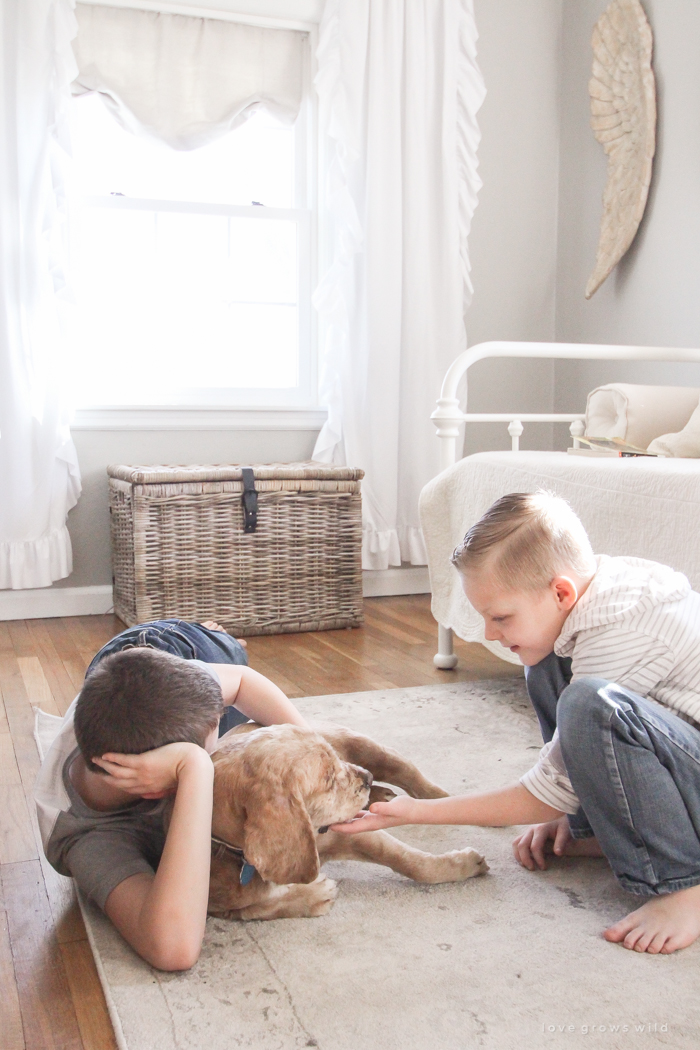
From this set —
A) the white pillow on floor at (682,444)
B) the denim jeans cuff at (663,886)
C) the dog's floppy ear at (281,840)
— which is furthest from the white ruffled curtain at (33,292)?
the denim jeans cuff at (663,886)

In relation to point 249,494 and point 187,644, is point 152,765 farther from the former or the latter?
point 249,494

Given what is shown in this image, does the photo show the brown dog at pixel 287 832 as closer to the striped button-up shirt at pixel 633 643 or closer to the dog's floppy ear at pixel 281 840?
the dog's floppy ear at pixel 281 840

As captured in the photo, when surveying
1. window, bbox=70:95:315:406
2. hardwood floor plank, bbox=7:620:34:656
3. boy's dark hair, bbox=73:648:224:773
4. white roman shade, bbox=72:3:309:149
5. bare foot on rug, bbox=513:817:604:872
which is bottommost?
hardwood floor plank, bbox=7:620:34:656

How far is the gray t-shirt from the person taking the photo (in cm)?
112

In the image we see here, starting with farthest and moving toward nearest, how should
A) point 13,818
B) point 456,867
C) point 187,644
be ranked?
1. point 13,818
2. point 187,644
3. point 456,867

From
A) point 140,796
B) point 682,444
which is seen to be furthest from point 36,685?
point 682,444

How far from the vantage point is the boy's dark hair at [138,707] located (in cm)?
101

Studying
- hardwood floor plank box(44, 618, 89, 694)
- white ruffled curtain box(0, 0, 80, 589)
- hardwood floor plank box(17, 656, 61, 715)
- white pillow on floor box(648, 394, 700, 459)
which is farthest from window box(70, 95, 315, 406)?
white pillow on floor box(648, 394, 700, 459)

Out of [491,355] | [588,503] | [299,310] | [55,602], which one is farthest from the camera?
[299,310]

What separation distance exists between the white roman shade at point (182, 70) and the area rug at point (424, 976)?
2.50m

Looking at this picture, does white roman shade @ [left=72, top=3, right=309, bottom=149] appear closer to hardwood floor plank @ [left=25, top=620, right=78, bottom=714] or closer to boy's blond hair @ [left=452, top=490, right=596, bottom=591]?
hardwood floor plank @ [left=25, top=620, right=78, bottom=714]

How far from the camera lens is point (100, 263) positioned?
304 cm

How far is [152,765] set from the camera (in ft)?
3.32

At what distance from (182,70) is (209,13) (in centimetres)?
21
